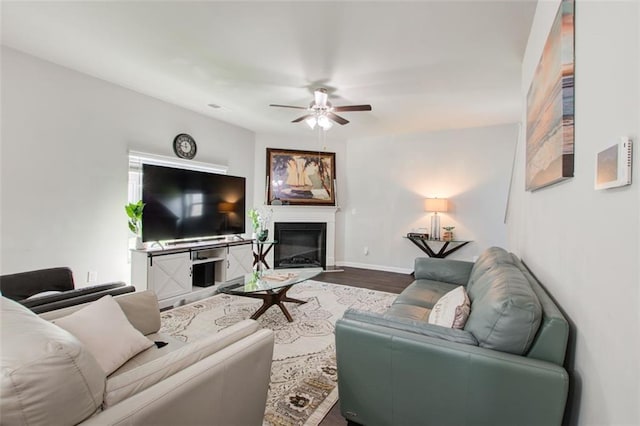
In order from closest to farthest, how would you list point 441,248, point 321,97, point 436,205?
point 321,97, point 436,205, point 441,248

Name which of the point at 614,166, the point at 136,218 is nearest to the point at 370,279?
the point at 136,218

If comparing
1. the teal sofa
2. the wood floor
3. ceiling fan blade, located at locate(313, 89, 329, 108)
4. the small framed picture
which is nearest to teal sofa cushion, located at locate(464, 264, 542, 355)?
the teal sofa

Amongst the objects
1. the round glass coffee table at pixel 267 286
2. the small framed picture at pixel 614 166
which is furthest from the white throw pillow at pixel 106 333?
the small framed picture at pixel 614 166

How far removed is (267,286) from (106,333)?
1.66m

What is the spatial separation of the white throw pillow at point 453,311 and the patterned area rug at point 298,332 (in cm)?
85

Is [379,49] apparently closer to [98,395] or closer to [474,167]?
[98,395]

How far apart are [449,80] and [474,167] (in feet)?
7.69

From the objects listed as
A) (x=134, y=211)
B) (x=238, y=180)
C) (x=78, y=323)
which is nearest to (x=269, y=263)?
(x=238, y=180)

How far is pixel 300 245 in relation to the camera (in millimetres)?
6059

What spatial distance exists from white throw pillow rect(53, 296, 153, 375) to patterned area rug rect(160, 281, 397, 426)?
85cm

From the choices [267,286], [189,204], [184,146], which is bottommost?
[267,286]

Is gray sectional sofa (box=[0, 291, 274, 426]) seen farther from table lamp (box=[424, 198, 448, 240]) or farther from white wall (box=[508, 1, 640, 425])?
table lamp (box=[424, 198, 448, 240])

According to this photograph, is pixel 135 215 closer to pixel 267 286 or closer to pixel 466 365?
pixel 267 286

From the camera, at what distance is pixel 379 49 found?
8.56ft
